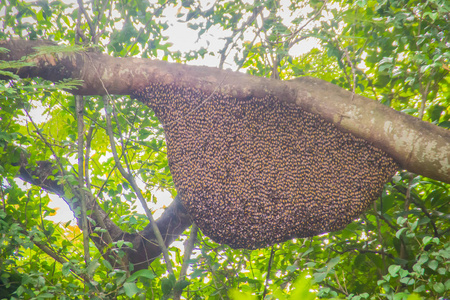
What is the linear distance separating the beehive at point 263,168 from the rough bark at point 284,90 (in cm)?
7

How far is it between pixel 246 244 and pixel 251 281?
61cm

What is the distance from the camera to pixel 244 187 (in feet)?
7.89

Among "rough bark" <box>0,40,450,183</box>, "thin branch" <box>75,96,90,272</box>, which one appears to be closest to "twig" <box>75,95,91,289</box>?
"thin branch" <box>75,96,90,272</box>

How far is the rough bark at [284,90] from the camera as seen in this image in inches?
92.4

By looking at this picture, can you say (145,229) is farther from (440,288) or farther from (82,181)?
(440,288)

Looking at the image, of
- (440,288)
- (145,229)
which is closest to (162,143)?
(145,229)

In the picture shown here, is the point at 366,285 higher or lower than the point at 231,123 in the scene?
lower

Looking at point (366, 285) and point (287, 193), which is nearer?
point (287, 193)

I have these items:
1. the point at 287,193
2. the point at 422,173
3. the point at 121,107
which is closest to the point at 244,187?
the point at 287,193

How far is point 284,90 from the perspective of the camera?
2.54 m

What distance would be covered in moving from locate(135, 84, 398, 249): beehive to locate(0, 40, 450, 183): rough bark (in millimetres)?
72

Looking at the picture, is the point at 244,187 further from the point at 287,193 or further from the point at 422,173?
the point at 422,173

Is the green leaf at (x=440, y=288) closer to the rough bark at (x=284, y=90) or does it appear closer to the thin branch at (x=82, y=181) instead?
the rough bark at (x=284, y=90)

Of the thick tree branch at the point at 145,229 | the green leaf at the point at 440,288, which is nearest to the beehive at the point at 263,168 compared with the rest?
the green leaf at the point at 440,288
